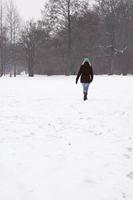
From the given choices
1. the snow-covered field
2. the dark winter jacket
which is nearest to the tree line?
the dark winter jacket

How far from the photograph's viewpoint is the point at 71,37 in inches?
1572

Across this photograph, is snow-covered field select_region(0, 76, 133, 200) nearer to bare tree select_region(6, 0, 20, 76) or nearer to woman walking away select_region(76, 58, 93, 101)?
woman walking away select_region(76, 58, 93, 101)

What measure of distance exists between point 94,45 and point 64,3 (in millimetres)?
7468

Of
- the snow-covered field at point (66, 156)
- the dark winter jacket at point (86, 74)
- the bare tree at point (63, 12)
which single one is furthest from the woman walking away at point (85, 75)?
the bare tree at point (63, 12)

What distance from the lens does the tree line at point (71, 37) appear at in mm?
39094

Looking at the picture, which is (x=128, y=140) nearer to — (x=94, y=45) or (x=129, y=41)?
(x=94, y=45)

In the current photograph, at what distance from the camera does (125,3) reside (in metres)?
44.8

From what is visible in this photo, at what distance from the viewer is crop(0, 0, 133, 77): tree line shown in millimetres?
39094

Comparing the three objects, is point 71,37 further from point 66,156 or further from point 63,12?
point 66,156

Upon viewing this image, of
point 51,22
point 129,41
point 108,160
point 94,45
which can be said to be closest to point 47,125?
point 108,160

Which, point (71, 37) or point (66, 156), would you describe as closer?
point (66, 156)

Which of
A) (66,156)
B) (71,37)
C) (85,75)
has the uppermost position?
(71,37)

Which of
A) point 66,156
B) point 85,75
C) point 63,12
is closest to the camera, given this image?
point 66,156

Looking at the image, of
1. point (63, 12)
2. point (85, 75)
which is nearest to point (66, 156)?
point (85, 75)
